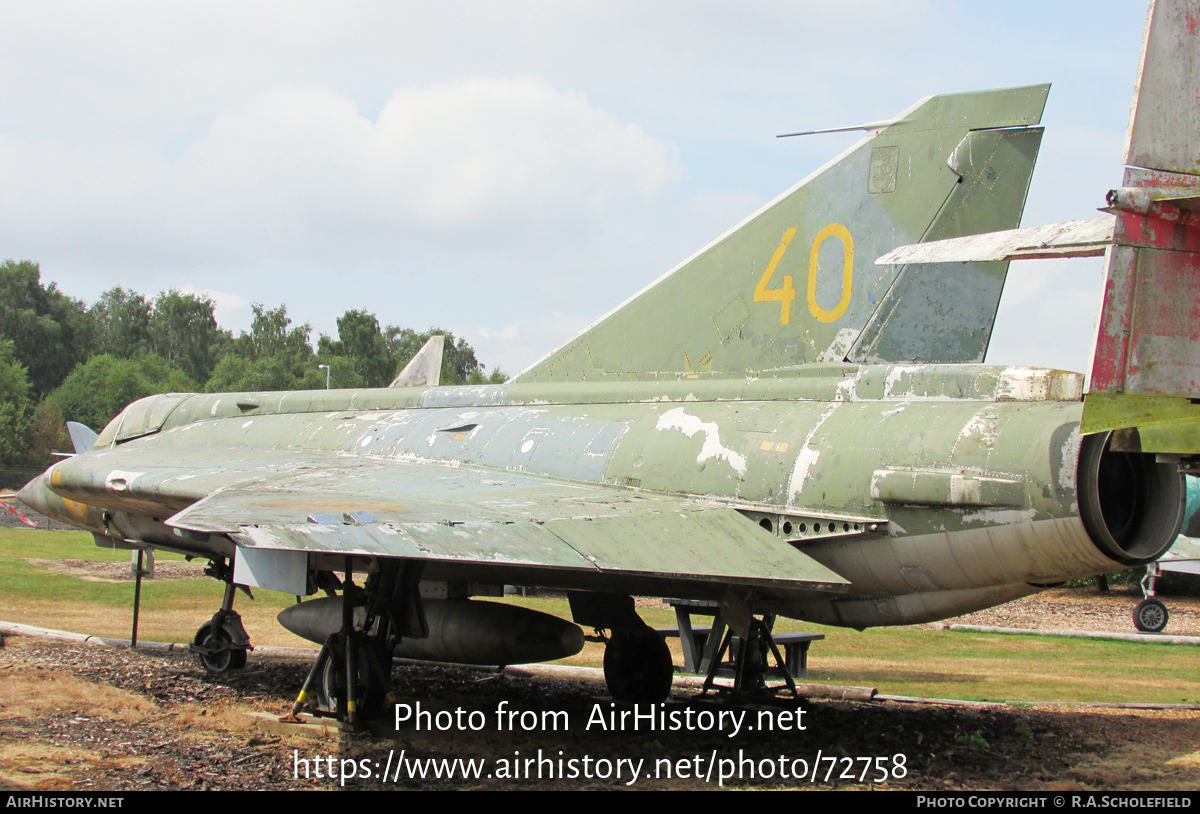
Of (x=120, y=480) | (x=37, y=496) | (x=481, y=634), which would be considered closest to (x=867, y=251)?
Result: (x=481, y=634)

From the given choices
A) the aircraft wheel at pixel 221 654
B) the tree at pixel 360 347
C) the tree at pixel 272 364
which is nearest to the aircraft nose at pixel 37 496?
the aircraft wheel at pixel 221 654

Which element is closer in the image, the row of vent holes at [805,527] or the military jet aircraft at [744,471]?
the military jet aircraft at [744,471]

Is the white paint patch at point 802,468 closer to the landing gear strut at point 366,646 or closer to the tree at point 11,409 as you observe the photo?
the landing gear strut at point 366,646

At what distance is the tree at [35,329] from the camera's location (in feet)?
213

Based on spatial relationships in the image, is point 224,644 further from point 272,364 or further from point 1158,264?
point 272,364

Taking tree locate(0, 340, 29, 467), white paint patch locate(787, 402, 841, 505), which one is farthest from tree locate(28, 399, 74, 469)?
white paint patch locate(787, 402, 841, 505)

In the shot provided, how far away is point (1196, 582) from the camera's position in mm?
24250

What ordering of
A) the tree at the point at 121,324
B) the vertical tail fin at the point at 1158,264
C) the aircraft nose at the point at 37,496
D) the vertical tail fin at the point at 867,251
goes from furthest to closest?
the tree at the point at 121,324 < the aircraft nose at the point at 37,496 < the vertical tail fin at the point at 867,251 < the vertical tail fin at the point at 1158,264

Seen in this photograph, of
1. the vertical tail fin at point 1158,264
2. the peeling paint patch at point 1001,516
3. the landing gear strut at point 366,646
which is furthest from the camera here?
the landing gear strut at point 366,646

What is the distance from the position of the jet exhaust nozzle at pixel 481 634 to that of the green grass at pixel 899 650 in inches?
172

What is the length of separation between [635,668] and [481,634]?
2181mm

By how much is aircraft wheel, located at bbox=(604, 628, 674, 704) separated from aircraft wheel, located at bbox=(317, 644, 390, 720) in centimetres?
275

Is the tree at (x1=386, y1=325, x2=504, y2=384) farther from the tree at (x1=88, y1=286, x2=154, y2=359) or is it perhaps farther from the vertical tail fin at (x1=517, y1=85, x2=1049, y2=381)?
the vertical tail fin at (x1=517, y1=85, x2=1049, y2=381)
